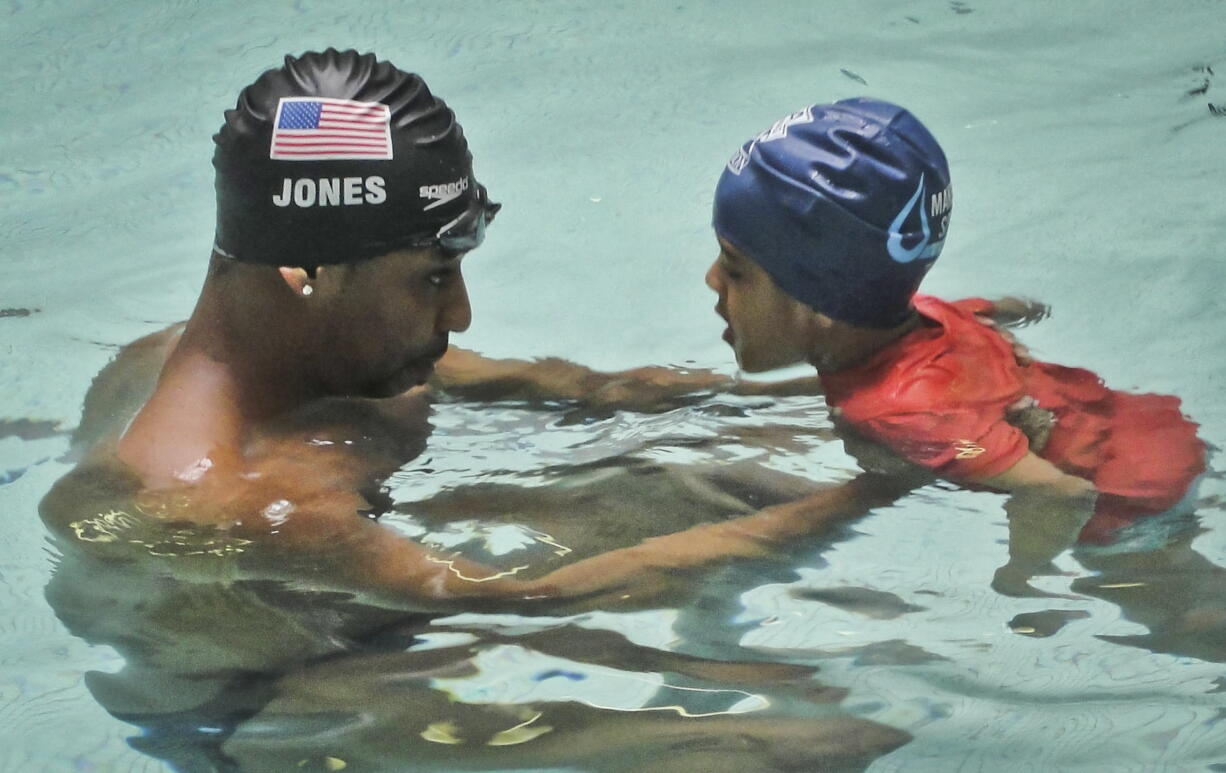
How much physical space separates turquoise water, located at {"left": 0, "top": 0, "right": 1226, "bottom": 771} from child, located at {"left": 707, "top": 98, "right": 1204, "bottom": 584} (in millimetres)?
164

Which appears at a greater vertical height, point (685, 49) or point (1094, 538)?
point (685, 49)

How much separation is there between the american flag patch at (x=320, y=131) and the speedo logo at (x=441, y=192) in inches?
6.6

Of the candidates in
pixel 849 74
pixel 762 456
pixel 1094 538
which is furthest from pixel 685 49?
Result: pixel 1094 538

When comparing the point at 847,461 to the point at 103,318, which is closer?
the point at 847,461

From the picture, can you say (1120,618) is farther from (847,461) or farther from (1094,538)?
(847,461)

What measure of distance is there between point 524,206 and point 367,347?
308cm

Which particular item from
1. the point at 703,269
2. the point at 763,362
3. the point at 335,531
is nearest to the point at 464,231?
the point at 335,531

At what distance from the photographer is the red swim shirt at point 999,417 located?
382cm

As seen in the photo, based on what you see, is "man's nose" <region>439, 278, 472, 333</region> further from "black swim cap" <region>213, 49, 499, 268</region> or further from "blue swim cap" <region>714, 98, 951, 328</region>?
"blue swim cap" <region>714, 98, 951, 328</region>

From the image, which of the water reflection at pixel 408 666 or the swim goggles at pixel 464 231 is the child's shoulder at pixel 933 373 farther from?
the swim goggles at pixel 464 231

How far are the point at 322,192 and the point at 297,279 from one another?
24cm

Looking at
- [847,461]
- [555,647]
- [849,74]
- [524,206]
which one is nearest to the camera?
[555,647]

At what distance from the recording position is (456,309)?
3.85 meters

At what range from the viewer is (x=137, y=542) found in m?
3.52
